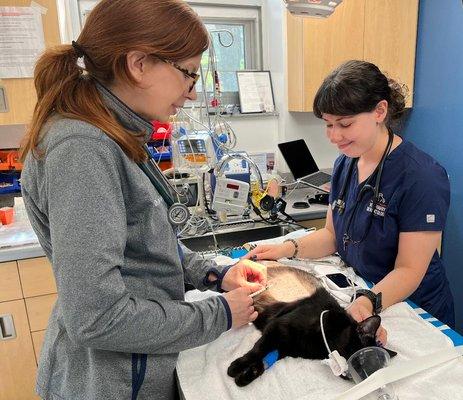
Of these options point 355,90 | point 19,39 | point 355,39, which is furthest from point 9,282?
point 355,39

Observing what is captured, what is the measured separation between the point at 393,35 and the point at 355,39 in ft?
0.82

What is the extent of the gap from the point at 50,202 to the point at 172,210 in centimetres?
27

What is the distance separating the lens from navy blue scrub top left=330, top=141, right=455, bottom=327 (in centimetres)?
122

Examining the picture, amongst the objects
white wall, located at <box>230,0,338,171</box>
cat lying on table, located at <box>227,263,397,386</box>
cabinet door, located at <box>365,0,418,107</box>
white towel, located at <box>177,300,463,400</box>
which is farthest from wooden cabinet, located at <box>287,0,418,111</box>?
white towel, located at <box>177,300,463,400</box>

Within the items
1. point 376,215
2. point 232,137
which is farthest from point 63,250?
point 232,137

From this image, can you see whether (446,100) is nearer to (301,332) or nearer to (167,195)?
(301,332)

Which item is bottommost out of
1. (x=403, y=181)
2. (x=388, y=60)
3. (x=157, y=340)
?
(x=157, y=340)

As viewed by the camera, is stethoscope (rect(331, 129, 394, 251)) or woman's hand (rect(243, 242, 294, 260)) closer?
stethoscope (rect(331, 129, 394, 251))

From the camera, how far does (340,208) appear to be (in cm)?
149

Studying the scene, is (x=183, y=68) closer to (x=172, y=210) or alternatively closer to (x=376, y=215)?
(x=172, y=210)

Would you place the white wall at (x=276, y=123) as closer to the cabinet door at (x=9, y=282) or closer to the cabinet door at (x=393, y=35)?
the cabinet door at (x=393, y=35)

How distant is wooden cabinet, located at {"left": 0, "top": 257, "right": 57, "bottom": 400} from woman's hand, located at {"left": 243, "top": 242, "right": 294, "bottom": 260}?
1.10 meters

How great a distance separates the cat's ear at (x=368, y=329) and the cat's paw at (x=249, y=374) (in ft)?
0.85

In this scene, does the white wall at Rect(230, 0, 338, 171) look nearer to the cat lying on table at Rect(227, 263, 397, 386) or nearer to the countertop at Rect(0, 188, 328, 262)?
the countertop at Rect(0, 188, 328, 262)
